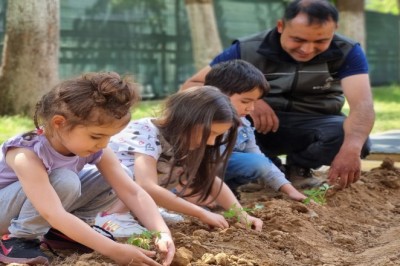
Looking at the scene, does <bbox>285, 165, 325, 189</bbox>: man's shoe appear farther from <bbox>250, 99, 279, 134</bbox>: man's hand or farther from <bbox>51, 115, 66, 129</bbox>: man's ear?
<bbox>51, 115, 66, 129</bbox>: man's ear

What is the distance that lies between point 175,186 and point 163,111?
18.2 inches

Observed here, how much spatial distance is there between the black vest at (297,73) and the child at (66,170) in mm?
2299

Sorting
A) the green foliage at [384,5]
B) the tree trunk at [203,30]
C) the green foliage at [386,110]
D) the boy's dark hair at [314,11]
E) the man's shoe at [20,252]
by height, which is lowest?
the green foliage at [384,5]

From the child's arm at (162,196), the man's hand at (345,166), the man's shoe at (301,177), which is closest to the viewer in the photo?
the child's arm at (162,196)

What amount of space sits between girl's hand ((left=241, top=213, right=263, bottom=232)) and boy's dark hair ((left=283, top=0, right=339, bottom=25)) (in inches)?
64.1

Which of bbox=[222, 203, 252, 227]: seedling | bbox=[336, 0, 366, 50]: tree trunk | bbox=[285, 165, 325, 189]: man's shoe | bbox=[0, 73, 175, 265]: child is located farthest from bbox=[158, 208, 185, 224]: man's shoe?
bbox=[336, 0, 366, 50]: tree trunk

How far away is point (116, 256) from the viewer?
10.6ft

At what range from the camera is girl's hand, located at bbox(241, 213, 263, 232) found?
4191 mm

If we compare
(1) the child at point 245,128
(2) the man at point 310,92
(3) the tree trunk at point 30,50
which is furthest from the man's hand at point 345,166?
(3) the tree trunk at point 30,50

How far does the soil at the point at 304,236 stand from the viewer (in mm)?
3570

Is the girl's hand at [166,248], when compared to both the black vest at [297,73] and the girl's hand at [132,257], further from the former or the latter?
the black vest at [297,73]

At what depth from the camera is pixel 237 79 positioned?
16.1ft

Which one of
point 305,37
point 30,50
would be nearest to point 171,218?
point 305,37

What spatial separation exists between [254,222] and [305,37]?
1.66m
